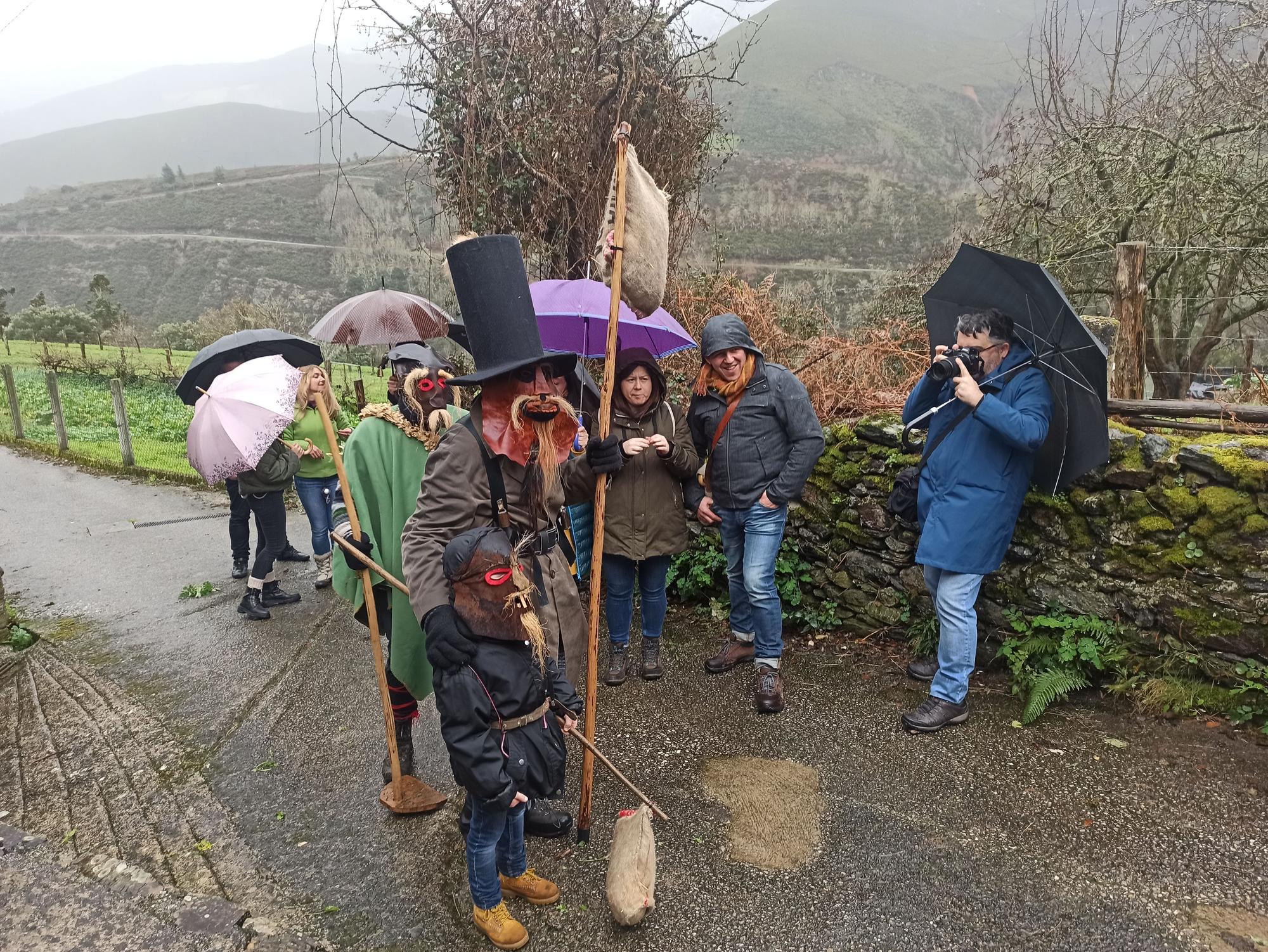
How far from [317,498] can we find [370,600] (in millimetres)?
3185

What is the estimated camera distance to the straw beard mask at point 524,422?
247 centimetres

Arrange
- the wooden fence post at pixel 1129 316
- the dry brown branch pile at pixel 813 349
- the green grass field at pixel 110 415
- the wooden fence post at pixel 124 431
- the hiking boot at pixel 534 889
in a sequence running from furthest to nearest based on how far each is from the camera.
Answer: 1. the green grass field at pixel 110 415
2. the wooden fence post at pixel 124 431
3. the dry brown branch pile at pixel 813 349
4. the wooden fence post at pixel 1129 316
5. the hiking boot at pixel 534 889

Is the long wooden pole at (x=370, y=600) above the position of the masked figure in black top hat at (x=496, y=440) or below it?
below

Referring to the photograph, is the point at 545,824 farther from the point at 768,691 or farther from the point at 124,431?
the point at 124,431

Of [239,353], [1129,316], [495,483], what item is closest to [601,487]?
[495,483]

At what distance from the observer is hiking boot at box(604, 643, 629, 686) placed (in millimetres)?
4562

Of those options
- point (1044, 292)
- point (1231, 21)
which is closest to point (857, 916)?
point (1044, 292)

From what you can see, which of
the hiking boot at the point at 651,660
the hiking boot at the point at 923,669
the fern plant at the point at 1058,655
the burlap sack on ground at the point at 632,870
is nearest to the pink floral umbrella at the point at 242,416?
the hiking boot at the point at 651,660

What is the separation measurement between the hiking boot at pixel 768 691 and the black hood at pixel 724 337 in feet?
5.97

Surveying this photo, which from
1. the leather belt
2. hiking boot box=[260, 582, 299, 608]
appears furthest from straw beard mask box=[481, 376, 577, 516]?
hiking boot box=[260, 582, 299, 608]

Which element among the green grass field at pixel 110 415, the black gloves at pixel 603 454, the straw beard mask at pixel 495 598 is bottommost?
the green grass field at pixel 110 415

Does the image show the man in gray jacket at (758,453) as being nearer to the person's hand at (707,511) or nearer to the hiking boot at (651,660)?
the person's hand at (707,511)

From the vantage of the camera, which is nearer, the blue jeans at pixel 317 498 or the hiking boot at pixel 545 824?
the hiking boot at pixel 545 824

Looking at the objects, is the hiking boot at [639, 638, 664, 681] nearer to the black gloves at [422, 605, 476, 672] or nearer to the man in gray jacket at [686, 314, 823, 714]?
the man in gray jacket at [686, 314, 823, 714]
